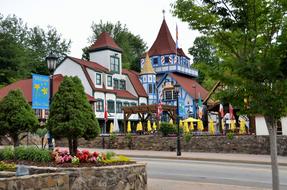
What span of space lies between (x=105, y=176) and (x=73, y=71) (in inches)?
1782

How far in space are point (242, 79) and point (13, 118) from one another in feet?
40.3

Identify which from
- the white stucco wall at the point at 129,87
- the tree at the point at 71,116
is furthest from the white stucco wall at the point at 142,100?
the tree at the point at 71,116

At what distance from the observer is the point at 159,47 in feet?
242

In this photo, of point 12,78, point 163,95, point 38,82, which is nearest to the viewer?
point 38,82

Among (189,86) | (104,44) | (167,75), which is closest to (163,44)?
(167,75)

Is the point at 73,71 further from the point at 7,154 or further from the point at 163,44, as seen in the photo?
the point at 7,154

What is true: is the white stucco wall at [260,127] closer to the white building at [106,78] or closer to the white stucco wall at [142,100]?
the white building at [106,78]

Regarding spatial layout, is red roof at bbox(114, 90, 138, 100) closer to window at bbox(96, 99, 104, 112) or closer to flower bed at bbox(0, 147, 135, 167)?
window at bbox(96, 99, 104, 112)

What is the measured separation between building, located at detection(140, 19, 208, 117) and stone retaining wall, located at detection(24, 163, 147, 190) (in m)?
48.8

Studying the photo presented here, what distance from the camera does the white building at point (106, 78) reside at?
54.6 meters

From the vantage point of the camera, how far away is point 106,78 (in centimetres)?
5741

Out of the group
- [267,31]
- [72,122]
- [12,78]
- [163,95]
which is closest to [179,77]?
[163,95]

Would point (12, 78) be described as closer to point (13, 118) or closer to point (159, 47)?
point (159, 47)

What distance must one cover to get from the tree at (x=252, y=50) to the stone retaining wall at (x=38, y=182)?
4.20 m
